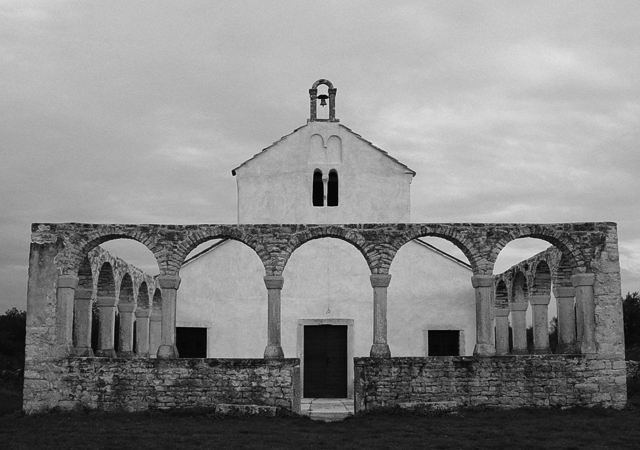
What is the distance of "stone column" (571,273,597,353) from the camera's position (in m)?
16.1

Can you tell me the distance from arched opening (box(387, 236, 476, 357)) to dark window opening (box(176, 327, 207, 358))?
205 inches

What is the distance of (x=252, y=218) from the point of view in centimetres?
2225

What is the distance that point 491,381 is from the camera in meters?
15.5

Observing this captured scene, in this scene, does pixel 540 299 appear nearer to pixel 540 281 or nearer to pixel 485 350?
pixel 540 281

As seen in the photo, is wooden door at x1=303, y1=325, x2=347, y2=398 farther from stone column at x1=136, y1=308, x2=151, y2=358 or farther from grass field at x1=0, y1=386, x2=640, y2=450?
grass field at x1=0, y1=386, x2=640, y2=450

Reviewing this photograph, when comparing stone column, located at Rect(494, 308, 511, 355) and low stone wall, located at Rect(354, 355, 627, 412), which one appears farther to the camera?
stone column, located at Rect(494, 308, 511, 355)

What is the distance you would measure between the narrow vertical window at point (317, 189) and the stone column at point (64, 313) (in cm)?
824

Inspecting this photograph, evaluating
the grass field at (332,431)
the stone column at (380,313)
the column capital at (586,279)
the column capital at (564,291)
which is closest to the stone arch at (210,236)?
the stone column at (380,313)

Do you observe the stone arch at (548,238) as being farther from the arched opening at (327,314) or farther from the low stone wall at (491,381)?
the arched opening at (327,314)

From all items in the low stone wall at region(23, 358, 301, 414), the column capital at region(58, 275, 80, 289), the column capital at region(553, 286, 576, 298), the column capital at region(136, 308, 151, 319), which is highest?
the column capital at region(58, 275, 80, 289)

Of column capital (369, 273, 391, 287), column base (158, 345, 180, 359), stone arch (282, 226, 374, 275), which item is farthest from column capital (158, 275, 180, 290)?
column capital (369, 273, 391, 287)

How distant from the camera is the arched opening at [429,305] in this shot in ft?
69.5

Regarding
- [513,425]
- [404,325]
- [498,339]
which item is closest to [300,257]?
[404,325]

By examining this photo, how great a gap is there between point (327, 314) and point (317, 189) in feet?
12.7
